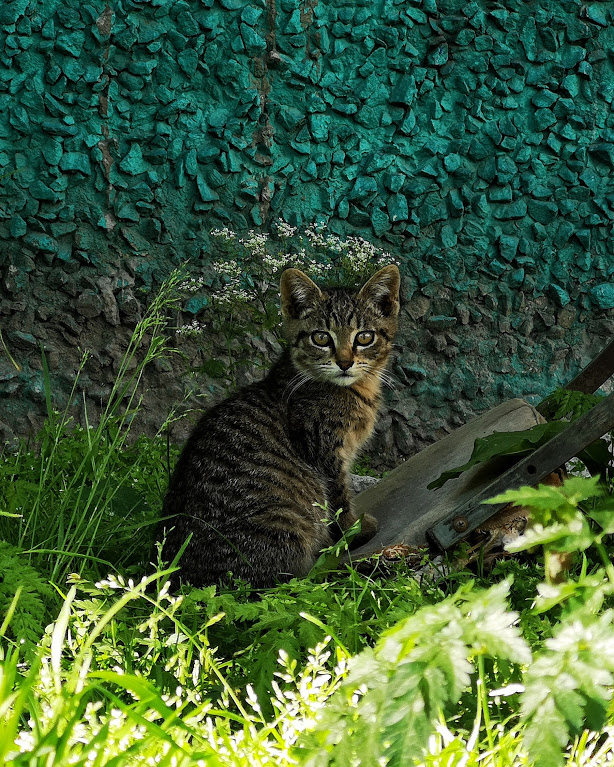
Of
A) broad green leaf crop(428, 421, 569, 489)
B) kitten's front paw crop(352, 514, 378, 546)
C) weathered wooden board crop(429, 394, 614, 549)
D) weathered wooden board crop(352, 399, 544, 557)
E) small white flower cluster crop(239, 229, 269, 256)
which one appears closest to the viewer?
weathered wooden board crop(429, 394, 614, 549)

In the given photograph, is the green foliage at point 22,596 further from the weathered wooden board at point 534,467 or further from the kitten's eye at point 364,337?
the kitten's eye at point 364,337

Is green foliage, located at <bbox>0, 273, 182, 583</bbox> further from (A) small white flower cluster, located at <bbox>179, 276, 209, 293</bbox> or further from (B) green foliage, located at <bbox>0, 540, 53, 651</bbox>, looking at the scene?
(A) small white flower cluster, located at <bbox>179, 276, 209, 293</bbox>

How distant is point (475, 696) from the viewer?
1.95 metres

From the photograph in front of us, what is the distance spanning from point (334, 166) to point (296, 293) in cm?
275

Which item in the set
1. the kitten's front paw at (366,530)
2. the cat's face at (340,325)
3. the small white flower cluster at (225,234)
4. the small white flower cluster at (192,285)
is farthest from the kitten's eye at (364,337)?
the small white flower cluster at (225,234)

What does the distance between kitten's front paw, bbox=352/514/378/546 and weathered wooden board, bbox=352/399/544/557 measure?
28mm

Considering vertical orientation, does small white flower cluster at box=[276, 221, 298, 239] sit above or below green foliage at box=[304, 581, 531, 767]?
above

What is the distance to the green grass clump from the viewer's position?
4.07 feet

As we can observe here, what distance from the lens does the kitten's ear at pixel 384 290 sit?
3.65 m

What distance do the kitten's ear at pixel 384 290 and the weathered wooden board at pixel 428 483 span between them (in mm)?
657

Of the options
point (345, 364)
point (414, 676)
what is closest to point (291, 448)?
point (345, 364)

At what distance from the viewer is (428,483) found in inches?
137

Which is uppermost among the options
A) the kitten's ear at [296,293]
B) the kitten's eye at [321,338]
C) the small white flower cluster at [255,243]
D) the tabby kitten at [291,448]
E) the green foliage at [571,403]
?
the small white flower cluster at [255,243]

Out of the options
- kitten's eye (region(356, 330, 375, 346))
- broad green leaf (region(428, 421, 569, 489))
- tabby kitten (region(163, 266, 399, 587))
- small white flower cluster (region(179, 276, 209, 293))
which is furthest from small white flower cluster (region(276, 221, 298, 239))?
broad green leaf (region(428, 421, 569, 489))
